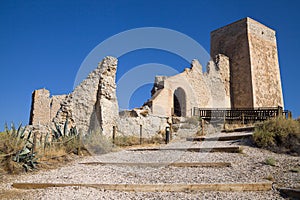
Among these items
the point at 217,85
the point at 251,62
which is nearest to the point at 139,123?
→ the point at 217,85

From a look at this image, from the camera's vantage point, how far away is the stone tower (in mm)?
21312

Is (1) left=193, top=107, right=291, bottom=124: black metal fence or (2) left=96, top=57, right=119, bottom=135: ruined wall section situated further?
(1) left=193, top=107, right=291, bottom=124: black metal fence

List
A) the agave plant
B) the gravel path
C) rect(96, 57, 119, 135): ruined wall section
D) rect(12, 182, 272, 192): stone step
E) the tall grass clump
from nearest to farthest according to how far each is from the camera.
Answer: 1. the gravel path
2. rect(12, 182, 272, 192): stone step
3. the agave plant
4. the tall grass clump
5. rect(96, 57, 119, 135): ruined wall section

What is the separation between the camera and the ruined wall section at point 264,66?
2145cm

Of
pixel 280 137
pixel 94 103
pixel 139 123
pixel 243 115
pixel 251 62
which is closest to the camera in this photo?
pixel 280 137

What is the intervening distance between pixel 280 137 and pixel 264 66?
1569 cm

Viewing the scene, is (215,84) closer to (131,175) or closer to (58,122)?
(58,122)

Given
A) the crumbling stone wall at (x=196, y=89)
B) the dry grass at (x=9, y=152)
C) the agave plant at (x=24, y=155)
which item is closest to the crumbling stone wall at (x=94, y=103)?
the agave plant at (x=24, y=155)

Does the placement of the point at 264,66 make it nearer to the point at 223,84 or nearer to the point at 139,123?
the point at 223,84

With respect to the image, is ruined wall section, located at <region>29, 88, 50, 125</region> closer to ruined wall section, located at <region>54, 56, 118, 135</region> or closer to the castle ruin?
the castle ruin

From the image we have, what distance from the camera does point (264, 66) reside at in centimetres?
2253

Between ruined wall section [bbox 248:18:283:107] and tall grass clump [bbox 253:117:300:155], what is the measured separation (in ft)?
40.8

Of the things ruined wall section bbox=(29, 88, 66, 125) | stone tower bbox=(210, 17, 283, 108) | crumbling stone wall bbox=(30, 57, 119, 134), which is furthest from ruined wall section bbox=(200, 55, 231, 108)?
ruined wall section bbox=(29, 88, 66, 125)

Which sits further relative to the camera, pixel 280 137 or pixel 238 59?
pixel 238 59
